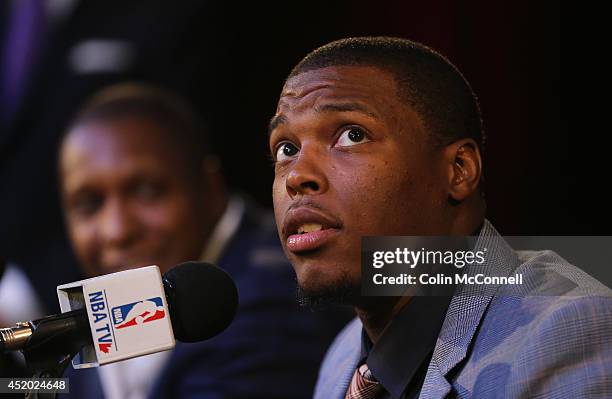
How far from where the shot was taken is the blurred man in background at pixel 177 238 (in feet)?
11.3

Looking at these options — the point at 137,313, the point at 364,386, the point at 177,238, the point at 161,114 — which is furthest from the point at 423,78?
the point at 161,114

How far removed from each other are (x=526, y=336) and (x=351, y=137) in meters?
0.57

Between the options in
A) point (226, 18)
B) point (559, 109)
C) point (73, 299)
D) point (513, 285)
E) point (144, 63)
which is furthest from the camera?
point (144, 63)

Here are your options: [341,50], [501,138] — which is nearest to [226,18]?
[501,138]

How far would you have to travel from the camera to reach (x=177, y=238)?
3861 millimetres

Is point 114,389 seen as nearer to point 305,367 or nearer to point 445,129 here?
point 305,367

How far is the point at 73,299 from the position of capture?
1.67 meters

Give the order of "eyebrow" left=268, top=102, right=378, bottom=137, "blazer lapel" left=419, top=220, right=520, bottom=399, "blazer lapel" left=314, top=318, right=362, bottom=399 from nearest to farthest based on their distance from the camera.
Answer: "blazer lapel" left=419, top=220, right=520, bottom=399
"eyebrow" left=268, top=102, right=378, bottom=137
"blazer lapel" left=314, top=318, right=362, bottom=399

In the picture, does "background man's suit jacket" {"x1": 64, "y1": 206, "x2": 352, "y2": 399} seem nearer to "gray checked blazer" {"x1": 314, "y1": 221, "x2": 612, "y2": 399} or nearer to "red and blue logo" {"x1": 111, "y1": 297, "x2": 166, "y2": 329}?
"gray checked blazer" {"x1": 314, "y1": 221, "x2": 612, "y2": 399}

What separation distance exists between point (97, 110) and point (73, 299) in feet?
8.09

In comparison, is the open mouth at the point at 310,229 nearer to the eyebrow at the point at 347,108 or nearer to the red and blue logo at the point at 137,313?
the eyebrow at the point at 347,108

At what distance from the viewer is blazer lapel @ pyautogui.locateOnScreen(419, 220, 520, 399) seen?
186 centimetres

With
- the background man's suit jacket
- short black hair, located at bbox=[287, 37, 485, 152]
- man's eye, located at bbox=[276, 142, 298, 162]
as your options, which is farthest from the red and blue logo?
the background man's suit jacket

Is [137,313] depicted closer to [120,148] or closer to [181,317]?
[181,317]
